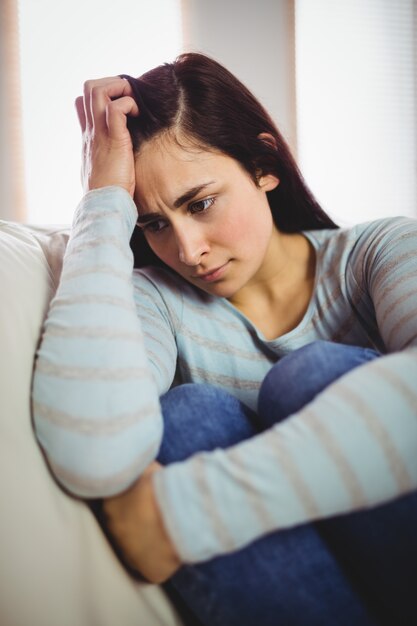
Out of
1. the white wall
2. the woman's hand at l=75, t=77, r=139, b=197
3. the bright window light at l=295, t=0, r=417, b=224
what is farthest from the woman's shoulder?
the bright window light at l=295, t=0, r=417, b=224

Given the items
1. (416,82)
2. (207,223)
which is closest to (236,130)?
(207,223)

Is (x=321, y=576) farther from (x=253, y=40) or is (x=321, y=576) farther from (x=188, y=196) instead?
(x=253, y=40)

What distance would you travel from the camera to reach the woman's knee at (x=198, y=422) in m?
0.58

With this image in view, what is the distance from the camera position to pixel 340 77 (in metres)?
2.56

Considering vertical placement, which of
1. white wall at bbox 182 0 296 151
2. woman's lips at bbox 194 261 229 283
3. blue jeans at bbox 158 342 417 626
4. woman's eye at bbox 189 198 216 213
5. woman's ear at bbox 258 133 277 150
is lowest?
blue jeans at bbox 158 342 417 626

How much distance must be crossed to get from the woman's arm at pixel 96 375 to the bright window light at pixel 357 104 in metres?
2.20

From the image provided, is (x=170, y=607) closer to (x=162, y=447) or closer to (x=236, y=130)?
(x=162, y=447)

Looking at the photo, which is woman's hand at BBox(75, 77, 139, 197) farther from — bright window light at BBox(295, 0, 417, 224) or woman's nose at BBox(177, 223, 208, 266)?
bright window light at BBox(295, 0, 417, 224)

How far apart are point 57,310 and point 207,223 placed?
0.35 metres

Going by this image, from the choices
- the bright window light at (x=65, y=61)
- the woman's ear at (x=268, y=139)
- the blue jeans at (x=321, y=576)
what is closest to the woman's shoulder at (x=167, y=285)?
the woman's ear at (x=268, y=139)

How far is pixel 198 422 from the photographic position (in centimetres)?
60

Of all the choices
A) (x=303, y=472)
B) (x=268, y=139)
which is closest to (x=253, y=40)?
(x=268, y=139)

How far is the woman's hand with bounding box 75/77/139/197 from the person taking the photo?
774 millimetres

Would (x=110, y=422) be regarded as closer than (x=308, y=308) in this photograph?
Yes
